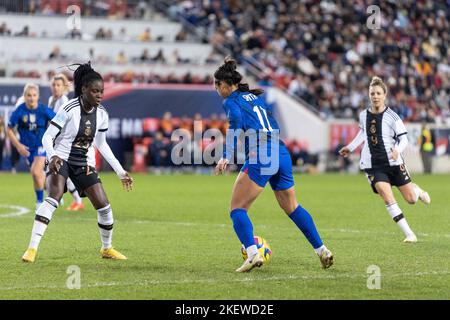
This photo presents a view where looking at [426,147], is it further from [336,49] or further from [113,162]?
[113,162]

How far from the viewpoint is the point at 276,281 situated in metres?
9.56

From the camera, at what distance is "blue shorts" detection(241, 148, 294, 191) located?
10250mm

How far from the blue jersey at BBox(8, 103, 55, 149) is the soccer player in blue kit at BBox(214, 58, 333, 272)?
24.3ft

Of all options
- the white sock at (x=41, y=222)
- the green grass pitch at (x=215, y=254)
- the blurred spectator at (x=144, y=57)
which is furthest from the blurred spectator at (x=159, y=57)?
the white sock at (x=41, y=222)

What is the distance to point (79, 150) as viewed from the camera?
1124 centimetres

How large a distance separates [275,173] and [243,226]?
661 millimetres

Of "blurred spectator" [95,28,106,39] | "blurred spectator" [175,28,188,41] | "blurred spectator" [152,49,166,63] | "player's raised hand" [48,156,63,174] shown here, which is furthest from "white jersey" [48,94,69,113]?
"blurred spectator" [175,28,188,41]

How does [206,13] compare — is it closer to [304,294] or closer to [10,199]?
[10,199]

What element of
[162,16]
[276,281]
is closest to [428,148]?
[162,16]

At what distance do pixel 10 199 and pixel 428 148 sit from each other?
22347 mm

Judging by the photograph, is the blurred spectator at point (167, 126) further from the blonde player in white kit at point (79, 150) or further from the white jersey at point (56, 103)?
the blonde player in white kit at point (79, 150)

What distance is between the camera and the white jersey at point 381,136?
14.0 m

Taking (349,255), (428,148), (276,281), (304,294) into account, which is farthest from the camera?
(428,148)

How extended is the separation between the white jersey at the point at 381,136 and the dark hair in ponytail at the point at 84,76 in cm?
477
